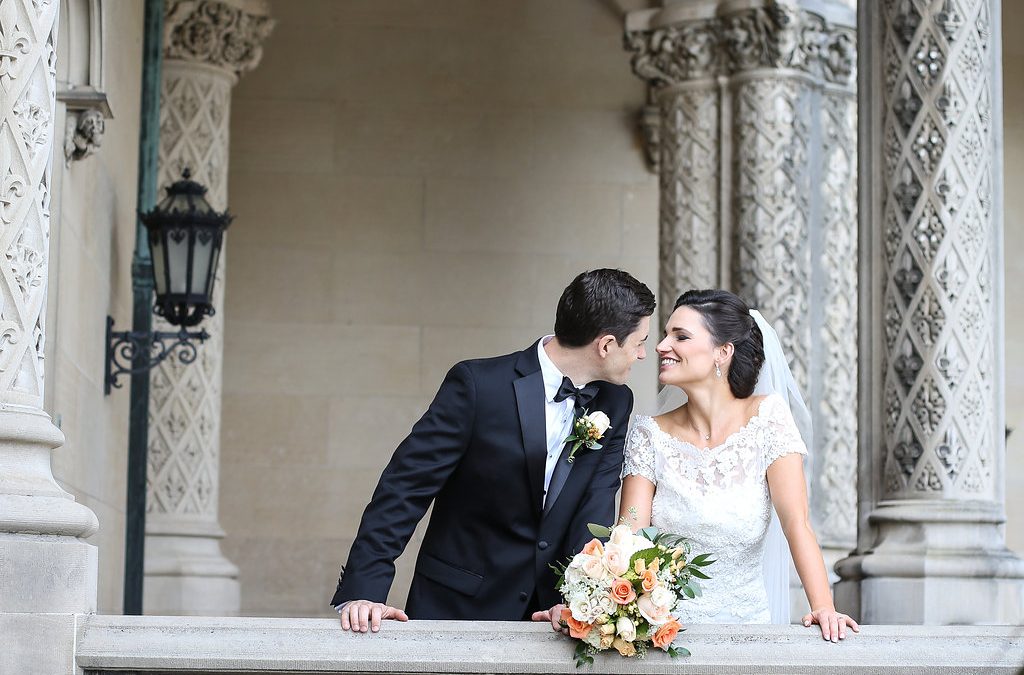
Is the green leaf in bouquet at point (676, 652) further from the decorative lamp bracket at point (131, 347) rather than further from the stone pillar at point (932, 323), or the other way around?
the decorative lamp bracket at point (131, 347)

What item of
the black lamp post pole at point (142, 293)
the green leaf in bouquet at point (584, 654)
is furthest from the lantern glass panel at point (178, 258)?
the green leaf in bouquet at point (584, 654)

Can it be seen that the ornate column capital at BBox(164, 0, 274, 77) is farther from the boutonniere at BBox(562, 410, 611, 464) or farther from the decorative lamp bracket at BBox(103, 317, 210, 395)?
the boutonniere at BBox(562, 410, 611, 464)

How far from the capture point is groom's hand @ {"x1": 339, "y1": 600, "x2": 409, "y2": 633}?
15.4 ft

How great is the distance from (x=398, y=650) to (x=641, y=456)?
1155mm

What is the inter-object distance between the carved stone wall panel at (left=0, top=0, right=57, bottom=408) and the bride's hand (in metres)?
2.44

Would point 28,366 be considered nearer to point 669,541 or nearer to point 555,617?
point 555,617

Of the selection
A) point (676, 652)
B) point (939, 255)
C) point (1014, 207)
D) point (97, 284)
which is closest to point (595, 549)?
point (676, 652)

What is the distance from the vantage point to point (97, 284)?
26.9 feet

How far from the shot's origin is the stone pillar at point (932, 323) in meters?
6.88

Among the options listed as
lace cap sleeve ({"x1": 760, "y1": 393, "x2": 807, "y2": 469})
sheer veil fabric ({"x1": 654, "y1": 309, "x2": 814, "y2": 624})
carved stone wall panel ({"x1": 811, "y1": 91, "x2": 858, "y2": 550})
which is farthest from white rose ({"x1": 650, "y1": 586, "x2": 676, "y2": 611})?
carved stone wall panel ({"x1": 811, "y1": 91, "x2": 858, "y2": 550})

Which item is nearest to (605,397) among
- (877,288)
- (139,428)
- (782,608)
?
(782,608)

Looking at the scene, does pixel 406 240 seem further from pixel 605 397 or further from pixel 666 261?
pixel 605 397

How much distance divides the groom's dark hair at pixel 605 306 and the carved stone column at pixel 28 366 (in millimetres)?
1578

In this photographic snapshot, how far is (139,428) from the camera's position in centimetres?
1030
